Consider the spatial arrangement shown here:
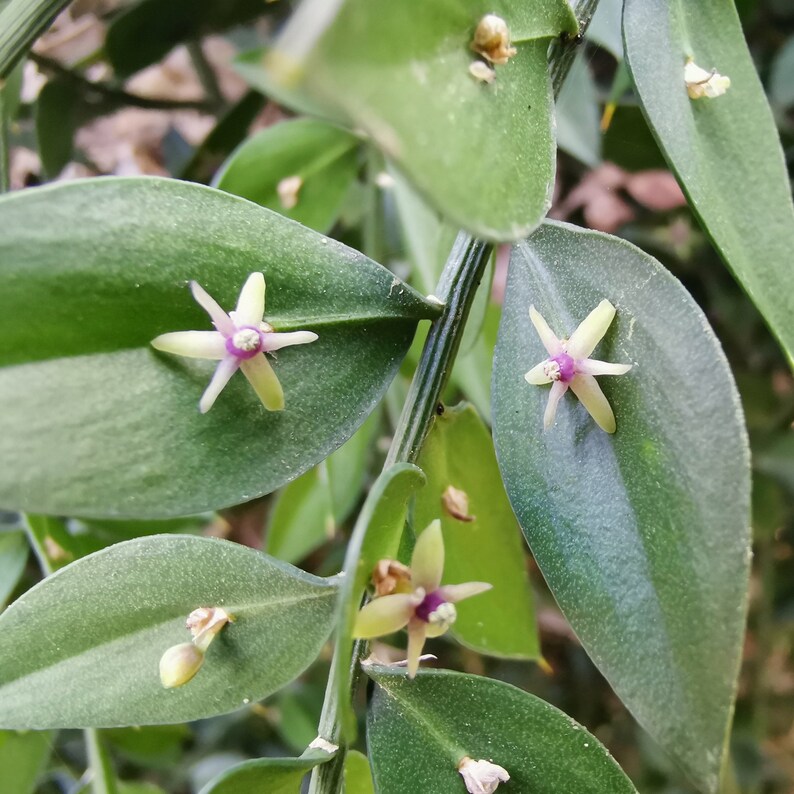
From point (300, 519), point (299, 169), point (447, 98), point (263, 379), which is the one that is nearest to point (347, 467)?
point (300, 519)

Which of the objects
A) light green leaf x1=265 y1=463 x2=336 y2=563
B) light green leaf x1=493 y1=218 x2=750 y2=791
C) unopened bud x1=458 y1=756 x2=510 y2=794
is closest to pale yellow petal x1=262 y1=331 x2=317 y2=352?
light green leaf x1=493 y1=218 x2=750 y2=791

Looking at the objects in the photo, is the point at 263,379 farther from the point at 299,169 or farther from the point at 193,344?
the point at 299,169

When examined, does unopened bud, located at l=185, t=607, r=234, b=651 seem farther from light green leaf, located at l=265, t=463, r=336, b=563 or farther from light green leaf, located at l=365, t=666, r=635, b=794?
light green leaf, located at l=265, t=463, r=336, b=563

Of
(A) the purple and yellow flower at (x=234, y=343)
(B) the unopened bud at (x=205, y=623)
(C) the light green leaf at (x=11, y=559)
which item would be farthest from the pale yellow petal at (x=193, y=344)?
(C) the light green leaf at (x=11, y=559)

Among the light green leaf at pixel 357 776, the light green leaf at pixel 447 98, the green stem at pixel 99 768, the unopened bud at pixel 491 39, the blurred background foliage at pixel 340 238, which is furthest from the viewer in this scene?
the blurred background foliage at pixel 340 238

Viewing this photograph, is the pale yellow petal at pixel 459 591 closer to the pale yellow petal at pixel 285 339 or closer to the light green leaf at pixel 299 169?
the pale yellow petal at pixel 285 339

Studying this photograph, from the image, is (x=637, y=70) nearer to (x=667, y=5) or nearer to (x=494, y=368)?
(x=667, y=5)
